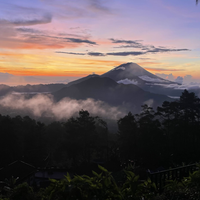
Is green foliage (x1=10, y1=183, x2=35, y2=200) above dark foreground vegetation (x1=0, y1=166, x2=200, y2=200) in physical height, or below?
below

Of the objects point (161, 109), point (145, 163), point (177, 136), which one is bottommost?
point (145, 163)

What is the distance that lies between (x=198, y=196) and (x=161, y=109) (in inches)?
1397

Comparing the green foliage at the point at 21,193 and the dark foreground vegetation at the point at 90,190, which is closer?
the dark foreground vegetation at the point at 90,190

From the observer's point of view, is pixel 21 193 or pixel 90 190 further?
pixel 21 193

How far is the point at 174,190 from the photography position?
413cm

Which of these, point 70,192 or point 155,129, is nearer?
point 70,192

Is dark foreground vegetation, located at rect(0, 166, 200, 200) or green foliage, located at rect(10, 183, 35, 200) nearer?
dark foreground vegetation, located at rect(0, 166, 200, 200)

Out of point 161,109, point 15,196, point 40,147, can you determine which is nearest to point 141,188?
point 15,196

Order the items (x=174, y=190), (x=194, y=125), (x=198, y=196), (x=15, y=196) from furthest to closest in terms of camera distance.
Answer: (x=194, y=125)
(x=174, y=190)
(x=198, y=196)
(x=15, y=196)

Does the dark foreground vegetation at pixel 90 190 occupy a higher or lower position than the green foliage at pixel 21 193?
higher

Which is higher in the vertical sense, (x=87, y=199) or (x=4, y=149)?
(x=87, y=199)

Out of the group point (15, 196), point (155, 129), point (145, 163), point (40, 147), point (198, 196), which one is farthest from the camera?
point (40, 147)

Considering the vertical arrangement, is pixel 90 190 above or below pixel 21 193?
above

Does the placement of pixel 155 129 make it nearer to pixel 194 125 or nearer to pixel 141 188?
pixel 194 125
